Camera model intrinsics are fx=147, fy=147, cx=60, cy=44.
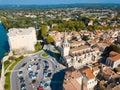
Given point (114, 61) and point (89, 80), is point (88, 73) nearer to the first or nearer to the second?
point (89, 80)

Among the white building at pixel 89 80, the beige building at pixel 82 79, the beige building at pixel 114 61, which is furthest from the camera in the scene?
the beige building at pixel 114 61

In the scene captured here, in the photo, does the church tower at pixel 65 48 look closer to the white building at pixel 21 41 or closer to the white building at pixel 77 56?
the white building at pixel 77 56

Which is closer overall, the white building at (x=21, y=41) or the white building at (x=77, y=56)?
the white building at (x=77, y=56)

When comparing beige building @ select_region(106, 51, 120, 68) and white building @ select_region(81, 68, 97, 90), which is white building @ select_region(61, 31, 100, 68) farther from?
white building @ select_region(81, 68, 97, 90)

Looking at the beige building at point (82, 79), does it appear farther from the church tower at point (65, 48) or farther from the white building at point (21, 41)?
the white building at point (21, 41)

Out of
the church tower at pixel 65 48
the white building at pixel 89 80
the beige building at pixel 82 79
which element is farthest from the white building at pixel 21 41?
the white building at pixel 89 80

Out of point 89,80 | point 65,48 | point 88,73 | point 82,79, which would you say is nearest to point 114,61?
point 88,73

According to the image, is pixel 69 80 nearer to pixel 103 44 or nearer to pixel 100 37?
pixel 103 44

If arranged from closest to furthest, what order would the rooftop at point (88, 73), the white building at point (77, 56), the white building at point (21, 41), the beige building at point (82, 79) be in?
the beige building at point (82, 79) → the rooftop at point (88, 73) → the white building at point (77, 56) → the white building at point (21, 41)

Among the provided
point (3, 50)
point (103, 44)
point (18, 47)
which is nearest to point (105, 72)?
point (103, 44)

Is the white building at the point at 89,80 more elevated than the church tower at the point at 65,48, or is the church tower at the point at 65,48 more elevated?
the church tower at the point at 65,48
